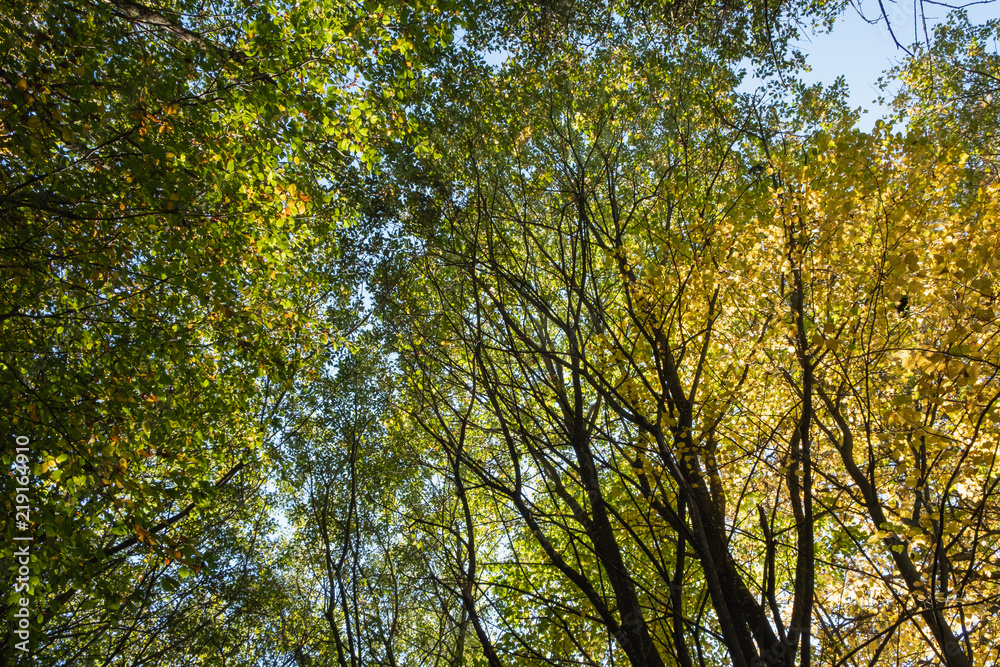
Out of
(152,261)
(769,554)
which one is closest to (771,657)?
(769,554)

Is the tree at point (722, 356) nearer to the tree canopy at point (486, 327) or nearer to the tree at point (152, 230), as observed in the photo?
the tree canopy at point (486, 327)

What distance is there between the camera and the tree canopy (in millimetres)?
3340

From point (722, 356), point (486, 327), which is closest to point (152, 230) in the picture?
point (486, 327)

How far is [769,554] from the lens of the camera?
119 inches

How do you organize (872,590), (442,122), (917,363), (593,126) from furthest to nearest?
(872,590)
(593,126)
(442,122)
(917,363)

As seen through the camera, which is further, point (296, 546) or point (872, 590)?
point (296, 546)

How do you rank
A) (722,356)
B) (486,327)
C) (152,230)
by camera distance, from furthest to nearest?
(486,327) < (722,356) < (152,230)

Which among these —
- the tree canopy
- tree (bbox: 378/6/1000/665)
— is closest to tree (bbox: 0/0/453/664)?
the tree canopy

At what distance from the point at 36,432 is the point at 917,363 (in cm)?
561

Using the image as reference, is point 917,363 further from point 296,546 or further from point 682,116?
point 296,546

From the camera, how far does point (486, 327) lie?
8148 millimetres

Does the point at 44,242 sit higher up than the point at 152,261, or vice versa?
the point at 152,261

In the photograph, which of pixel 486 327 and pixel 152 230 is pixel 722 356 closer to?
pixel 486 327

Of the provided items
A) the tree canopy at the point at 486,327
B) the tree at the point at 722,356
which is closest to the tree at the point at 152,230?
the tree canopy at the point at 486,327
